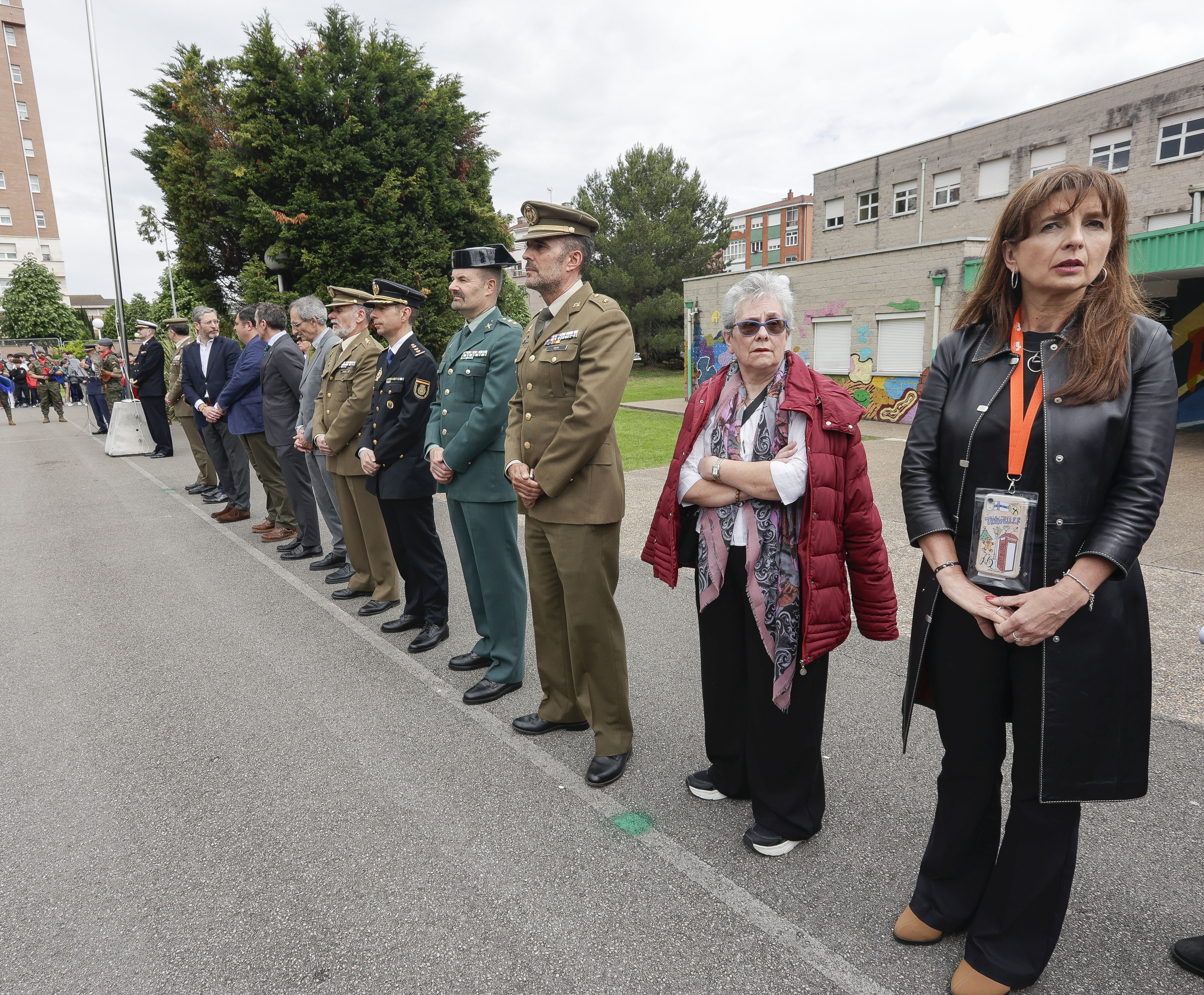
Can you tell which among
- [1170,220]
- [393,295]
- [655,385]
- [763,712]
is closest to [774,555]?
[763,712]

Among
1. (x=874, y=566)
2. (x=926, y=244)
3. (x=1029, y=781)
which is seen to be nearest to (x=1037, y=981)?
(x=1029, y=781)

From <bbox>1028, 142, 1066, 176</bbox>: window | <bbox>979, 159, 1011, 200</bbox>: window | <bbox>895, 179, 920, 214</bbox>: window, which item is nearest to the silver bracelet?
<bbox>1028, 142, 1066, 176</bbox>: window

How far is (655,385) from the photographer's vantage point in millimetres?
35094

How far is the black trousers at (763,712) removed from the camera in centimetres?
259

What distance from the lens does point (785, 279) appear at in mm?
2572

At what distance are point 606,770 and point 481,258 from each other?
2602 mm

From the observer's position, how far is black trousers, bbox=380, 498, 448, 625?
4824 millimetres

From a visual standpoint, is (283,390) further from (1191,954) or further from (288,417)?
(1191,954)

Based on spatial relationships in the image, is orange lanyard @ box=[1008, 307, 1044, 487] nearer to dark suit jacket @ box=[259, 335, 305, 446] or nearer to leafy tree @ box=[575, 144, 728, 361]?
dark suit jacket @ box=[259, 335, 305, 446]

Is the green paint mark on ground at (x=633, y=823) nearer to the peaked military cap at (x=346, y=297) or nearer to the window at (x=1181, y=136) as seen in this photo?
the peaked military cap at (x=346, y=297)

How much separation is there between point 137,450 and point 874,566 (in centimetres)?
1517

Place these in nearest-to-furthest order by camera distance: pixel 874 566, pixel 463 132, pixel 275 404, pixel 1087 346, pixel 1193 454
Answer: pixel 1087 346 < pixel 874 566 < pixel 275 404 < pixel 1193 454 < pixel 463 132

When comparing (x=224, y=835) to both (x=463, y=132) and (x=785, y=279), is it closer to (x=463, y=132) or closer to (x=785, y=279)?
(x=785, y=279)

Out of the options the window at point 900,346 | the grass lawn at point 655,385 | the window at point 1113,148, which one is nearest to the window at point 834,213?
the grass lawn at point 655,385
